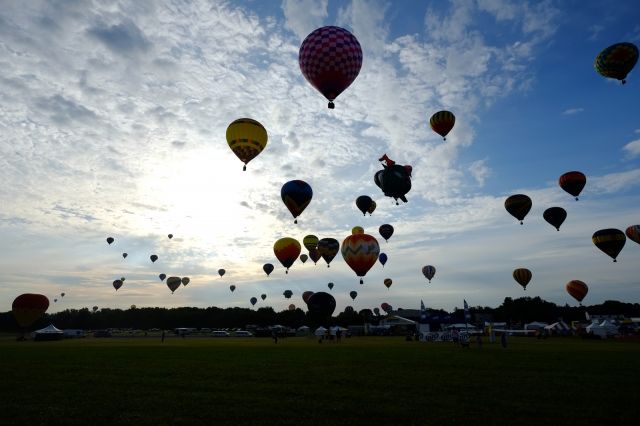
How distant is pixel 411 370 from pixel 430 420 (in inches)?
330

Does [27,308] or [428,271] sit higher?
[428,271]

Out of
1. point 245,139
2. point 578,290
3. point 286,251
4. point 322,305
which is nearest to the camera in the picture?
point 245,139

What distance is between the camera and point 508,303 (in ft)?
422

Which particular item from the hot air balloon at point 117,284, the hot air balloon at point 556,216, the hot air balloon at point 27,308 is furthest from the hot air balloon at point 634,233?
the hot air balloon at point 117,284

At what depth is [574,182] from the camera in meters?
39.3

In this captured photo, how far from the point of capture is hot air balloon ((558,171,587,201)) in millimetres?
39188

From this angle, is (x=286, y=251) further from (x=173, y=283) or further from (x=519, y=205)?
(x=173, y=283)

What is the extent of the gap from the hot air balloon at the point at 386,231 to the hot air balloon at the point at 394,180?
1989 centimetres

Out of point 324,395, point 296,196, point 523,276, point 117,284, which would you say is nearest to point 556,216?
point 523,276

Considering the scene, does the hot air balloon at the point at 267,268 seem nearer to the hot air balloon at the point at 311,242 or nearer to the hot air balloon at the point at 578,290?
the hot air balloon at the point at 311,242

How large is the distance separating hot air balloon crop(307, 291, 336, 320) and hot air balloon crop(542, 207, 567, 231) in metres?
23.4

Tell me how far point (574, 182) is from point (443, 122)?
13875 millimetres

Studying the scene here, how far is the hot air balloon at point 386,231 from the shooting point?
51.6m

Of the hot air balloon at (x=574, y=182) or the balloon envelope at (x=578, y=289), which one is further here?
the balloon envelope at (x=578, y=289)
